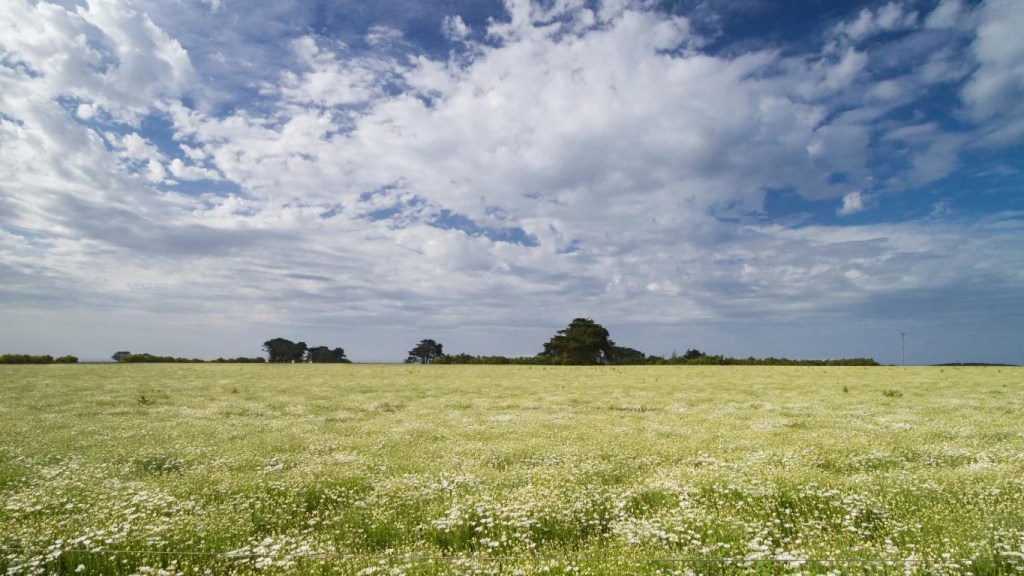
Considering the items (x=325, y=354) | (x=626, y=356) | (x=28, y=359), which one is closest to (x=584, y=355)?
(x=626, y=356)

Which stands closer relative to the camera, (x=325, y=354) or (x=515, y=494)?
(x=515, y=494)

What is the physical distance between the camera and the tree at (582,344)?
112312 mm

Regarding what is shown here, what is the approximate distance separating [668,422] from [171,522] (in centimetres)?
2073

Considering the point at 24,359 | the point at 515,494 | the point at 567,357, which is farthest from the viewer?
the point at 567,357

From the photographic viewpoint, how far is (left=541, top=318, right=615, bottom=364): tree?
112312 mm

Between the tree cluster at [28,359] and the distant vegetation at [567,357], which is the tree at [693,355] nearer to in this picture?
the distant vegetation at [567,357]

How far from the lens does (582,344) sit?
113 metres

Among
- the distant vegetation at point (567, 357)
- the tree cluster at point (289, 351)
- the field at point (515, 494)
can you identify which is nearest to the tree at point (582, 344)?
the distant vegetation at point (567, 357)

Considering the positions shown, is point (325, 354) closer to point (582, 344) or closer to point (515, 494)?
point (582, 344)

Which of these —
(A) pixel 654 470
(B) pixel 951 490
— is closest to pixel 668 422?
(A) pixel 654 470

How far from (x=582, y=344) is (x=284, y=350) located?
226ft

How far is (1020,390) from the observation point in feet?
124

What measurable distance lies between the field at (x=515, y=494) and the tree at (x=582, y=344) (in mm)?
85932

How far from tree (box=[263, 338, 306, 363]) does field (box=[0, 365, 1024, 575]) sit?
9501cm
